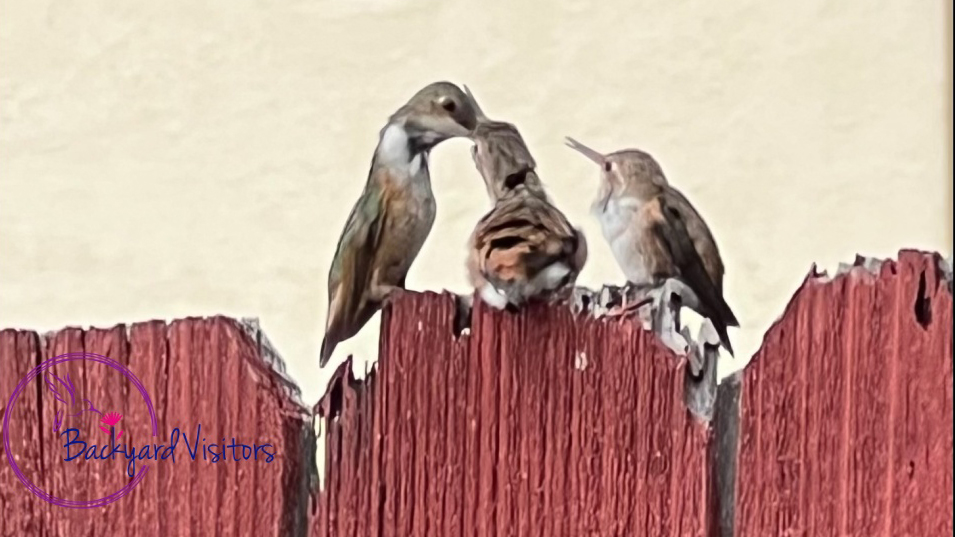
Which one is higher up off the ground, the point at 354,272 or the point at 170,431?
the point at 354,272

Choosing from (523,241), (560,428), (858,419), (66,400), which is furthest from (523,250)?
(66,400)

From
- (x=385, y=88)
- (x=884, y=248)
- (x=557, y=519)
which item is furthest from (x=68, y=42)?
(x=884, y=248)

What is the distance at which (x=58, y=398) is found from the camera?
0.82m

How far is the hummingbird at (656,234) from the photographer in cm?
81

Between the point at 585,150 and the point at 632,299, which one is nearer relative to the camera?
the point at 632,299

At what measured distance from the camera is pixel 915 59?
87 centimetres

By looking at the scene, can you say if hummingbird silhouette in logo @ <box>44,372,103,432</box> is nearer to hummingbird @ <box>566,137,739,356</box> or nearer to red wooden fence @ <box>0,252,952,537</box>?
red wooden fence @ <box>0,252,952,537</box>

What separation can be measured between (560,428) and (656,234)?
16cm

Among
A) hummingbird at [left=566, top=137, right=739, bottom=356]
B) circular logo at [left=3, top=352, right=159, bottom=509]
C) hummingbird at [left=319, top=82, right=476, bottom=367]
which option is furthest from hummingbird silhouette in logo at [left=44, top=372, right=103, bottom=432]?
hummingbird at [left=566, top=137, right=739, bottom=356]

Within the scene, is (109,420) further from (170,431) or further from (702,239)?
(702,239)

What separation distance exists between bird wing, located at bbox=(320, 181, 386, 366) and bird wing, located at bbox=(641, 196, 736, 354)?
7.7 inches

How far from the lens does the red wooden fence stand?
0.73m

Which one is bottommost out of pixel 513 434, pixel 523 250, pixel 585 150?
pixel 513 434

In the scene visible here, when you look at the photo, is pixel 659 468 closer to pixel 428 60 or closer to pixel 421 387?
pixel 421 387
